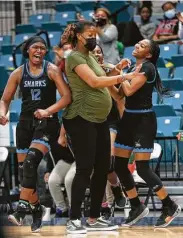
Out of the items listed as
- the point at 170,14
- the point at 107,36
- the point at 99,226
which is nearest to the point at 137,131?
the point at 99,226

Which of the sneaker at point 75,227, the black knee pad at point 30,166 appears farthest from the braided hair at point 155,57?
the sneaker at point 75,227

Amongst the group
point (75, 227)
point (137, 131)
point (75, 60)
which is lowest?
point (75, 227)

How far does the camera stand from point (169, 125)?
1131 centimetres

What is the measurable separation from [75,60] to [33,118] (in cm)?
79

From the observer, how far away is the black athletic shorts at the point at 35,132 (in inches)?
324

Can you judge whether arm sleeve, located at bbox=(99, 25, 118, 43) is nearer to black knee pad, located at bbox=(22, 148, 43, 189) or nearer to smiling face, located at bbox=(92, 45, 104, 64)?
smiling face, located at bbox=(92, 45, 104, 64)

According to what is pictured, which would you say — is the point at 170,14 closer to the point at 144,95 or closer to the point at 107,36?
the point at 107,36

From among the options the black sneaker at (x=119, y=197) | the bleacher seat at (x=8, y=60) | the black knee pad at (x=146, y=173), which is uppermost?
the bleacher seat at (x=8, y=60)

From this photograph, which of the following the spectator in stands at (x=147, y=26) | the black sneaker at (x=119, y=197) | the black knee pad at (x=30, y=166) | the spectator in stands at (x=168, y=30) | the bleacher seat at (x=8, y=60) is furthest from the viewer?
the bleacher seat at (x=8, y=60)

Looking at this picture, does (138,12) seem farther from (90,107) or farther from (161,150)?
(90,107)

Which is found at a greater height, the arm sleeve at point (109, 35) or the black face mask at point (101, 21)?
the black face mask at point (101, 21)

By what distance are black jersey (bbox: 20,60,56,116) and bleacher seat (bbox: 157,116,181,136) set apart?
3.21m

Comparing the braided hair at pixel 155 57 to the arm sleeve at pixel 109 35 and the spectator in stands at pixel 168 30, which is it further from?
the spectator in stands at pixel 168 30

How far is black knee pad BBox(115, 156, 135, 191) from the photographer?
332 inches
